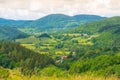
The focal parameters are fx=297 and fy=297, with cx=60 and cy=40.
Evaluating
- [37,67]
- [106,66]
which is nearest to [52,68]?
[37,67]

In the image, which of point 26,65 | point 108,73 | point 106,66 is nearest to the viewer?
point 108,73

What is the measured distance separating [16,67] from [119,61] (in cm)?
6774

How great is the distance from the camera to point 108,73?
15850cm

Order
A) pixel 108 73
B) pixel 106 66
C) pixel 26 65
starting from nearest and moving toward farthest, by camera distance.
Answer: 1. pixel 108 73
2. pixel 106 66
3. pixel 26 65

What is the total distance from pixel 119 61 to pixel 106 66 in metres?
10.1

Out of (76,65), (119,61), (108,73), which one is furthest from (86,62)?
(108,73)

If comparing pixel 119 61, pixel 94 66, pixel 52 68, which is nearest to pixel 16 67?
pixel 52 68

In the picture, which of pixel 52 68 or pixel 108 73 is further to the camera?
pixel 52 68

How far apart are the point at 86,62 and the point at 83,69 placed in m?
8.22

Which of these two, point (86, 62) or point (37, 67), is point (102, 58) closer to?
point (86, 62)

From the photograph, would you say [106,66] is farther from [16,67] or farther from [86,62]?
[16,67]

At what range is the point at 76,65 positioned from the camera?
648ft

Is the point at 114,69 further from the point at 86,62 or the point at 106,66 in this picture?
the point at 86,62

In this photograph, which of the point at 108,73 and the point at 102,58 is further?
the point at 102,58
